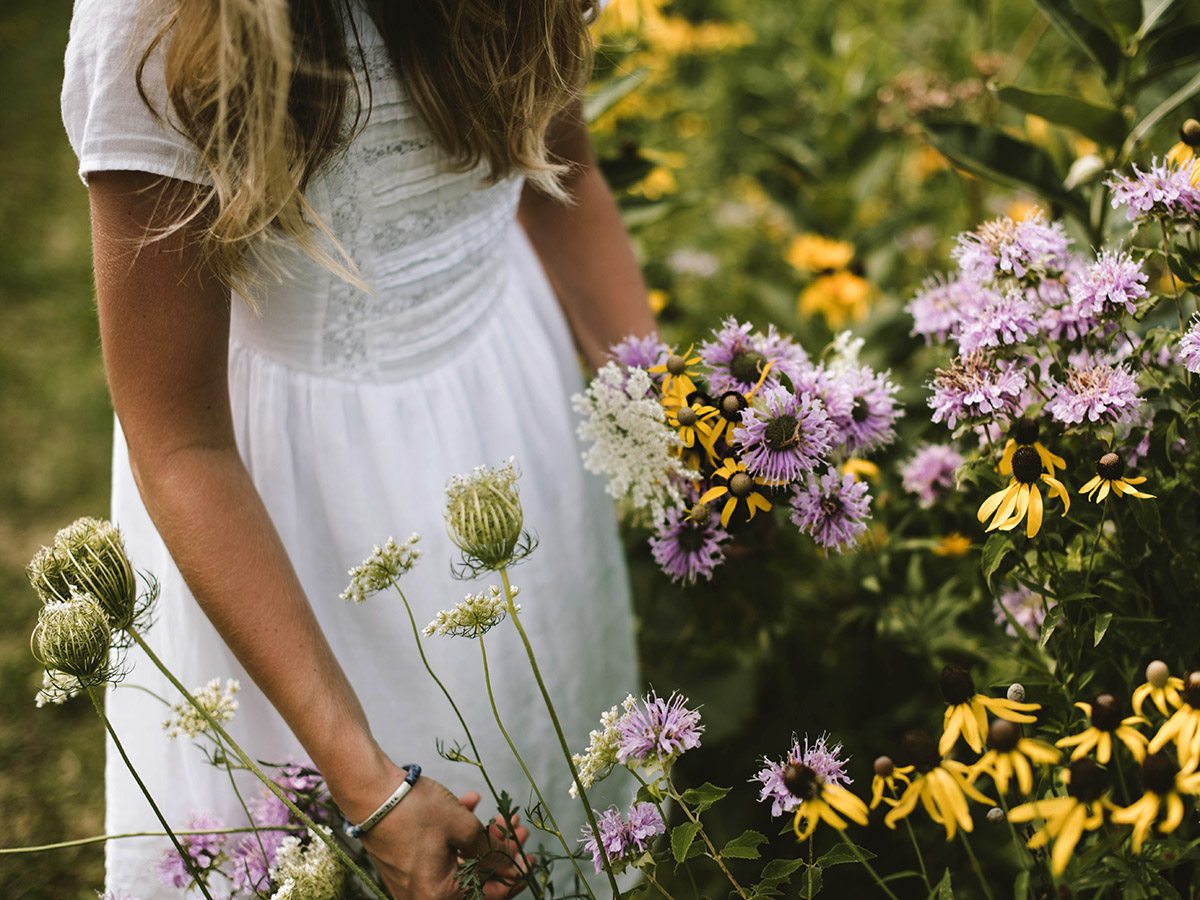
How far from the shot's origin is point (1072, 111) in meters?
0.89

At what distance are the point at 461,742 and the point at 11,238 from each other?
3124 millimetres

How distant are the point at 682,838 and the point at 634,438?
28cm

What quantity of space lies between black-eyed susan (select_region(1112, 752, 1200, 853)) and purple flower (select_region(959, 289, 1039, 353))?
30cm

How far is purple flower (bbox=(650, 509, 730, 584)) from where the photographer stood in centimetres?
71

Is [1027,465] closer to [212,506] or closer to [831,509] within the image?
[831,509]

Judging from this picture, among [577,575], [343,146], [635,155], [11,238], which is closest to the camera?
[343,146]

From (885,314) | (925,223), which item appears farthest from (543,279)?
(925,223)

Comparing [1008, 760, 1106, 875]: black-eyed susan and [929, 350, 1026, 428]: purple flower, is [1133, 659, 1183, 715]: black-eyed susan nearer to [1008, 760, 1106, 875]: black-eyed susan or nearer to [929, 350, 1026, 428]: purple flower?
[1008, 760, 1106, 875]: black-eyed susan

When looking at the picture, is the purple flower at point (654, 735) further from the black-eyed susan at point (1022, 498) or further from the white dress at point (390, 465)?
the white dress at point (390, 465)

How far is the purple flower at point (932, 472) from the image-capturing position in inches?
35.5

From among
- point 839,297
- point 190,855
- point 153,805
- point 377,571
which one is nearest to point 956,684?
point 377,571

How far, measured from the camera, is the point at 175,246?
2.18ft

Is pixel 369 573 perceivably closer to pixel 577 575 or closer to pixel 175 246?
pixel 175 246

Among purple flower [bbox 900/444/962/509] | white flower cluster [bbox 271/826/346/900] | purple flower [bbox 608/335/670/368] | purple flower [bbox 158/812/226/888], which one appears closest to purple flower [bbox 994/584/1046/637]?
purple flower [bbox 900/444/962/509]
